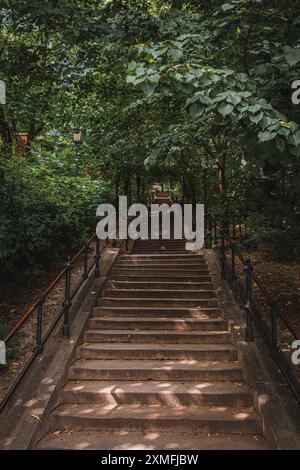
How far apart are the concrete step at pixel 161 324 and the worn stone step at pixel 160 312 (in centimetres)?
23

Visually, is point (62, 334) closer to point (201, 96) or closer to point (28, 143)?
point (201, 96)

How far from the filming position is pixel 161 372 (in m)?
5.20

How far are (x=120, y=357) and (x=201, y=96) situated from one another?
3.88 meters

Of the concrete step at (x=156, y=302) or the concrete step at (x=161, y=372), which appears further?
the concrete step at (x=156, y=302)

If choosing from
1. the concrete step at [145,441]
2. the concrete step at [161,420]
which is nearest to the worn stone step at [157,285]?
the concrete step at [161,420]

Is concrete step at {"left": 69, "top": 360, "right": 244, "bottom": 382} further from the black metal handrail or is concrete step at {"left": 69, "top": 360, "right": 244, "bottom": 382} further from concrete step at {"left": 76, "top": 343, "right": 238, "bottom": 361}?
the black metal handrail

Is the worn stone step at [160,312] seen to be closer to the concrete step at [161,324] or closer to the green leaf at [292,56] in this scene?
the concrete step at [161,324]

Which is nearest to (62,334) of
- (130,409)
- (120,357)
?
(120,357)

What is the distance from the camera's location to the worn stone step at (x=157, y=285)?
791 centimetres

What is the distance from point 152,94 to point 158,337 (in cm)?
378

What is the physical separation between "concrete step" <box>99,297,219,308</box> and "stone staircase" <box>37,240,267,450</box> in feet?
0.06

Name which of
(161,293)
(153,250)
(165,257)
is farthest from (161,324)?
(153,250)

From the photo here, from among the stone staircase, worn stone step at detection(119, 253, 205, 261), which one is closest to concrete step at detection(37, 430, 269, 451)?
the stone staircase

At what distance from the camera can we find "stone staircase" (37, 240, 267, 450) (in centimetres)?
426
